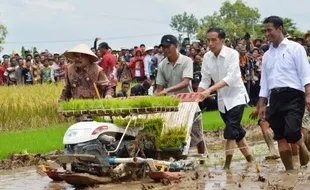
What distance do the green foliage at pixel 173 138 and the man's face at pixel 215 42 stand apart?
1.18 m

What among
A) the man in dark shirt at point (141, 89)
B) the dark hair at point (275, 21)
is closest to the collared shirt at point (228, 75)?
the dark hair at point (275, 21)

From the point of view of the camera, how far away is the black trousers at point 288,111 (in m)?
8.95

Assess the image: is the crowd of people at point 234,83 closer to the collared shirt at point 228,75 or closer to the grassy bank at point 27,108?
the collared shirt at point 228,75

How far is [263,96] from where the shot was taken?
30.6ft

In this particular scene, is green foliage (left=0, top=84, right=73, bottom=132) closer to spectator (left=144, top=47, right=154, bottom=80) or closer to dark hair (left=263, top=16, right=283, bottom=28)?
spectator (left=144, top=47, right=154, bottom=80)

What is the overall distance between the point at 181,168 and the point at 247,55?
12741mm

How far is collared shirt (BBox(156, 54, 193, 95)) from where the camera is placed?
10930mm

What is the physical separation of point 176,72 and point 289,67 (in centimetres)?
241

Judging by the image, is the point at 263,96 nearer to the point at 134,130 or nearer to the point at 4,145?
the point at 134,130

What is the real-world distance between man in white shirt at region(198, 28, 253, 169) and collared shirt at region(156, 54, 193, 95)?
2.17ft

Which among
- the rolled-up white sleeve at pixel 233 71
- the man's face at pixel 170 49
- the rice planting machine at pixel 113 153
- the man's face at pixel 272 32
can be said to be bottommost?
the rice planting machine at pixel 113 153

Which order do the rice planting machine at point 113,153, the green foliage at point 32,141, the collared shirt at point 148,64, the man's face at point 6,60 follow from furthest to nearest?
1. the man's face at point 6,60
2. the collared shirt at point 148,64
3. the green foliage at point 32,141
4. the rice planting machine at point 113,153

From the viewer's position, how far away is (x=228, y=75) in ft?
32.7

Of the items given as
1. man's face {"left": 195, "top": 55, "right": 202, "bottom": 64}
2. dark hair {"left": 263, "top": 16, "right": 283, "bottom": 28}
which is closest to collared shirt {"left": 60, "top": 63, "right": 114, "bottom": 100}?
dark hair {"left": 263, "top": 16, "right": 283, "bottom": 28}
